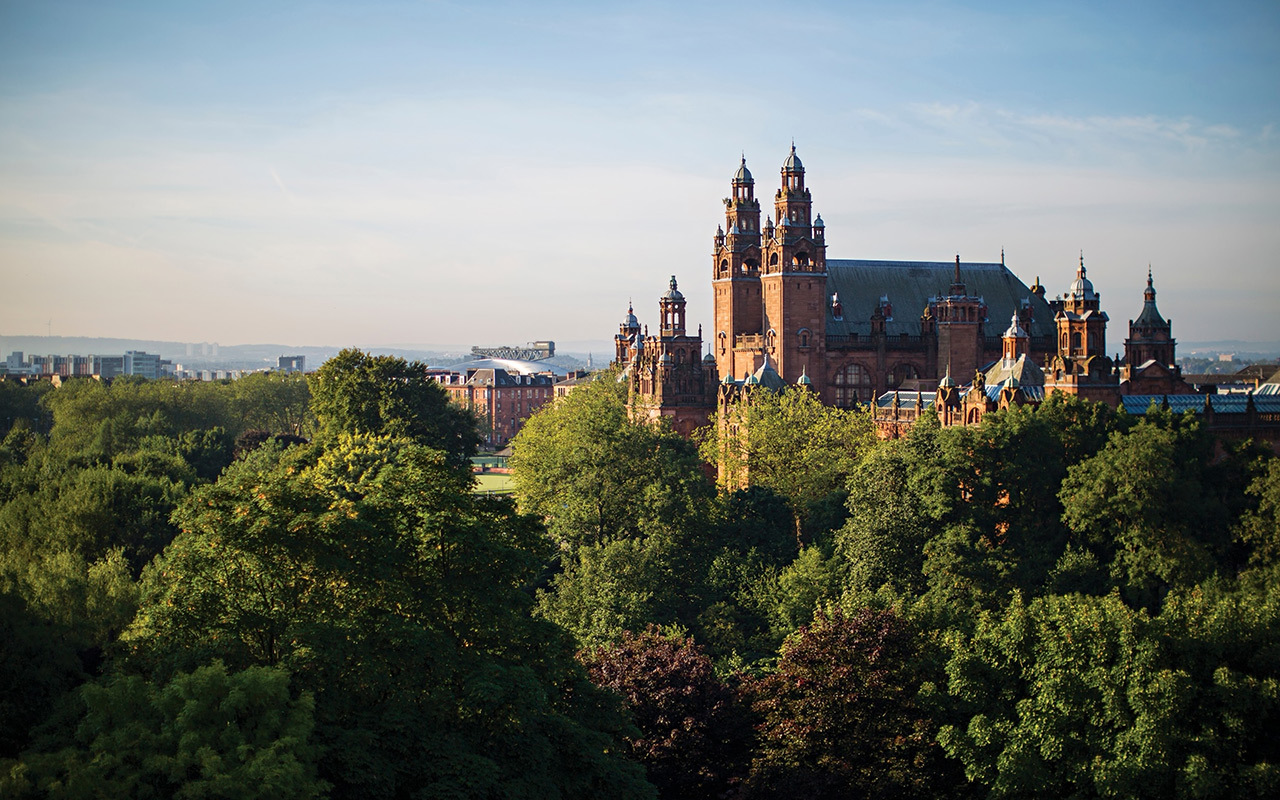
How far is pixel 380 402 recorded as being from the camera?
8444cm

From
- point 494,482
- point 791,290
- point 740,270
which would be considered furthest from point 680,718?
point 494,482

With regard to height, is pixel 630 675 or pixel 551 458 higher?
pixel 551 458

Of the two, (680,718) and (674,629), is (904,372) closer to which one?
(674,629)

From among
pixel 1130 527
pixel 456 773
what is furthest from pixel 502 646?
pixel 1130 527

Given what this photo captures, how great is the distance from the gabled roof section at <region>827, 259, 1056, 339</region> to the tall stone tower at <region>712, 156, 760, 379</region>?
5.90 meters

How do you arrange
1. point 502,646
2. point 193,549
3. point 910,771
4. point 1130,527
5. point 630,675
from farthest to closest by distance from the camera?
1. point 1130,527
2. point 630,675
3. point 910,771
4. point 502,646
5. point 193,549

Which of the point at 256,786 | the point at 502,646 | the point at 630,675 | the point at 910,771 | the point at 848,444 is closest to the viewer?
the point at 256,786

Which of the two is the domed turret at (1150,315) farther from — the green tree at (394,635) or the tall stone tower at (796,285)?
the green tree at (394,635)

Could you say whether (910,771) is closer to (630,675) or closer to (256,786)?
(630,675)

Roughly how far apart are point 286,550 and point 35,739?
7.27 m

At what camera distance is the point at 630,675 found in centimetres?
4200

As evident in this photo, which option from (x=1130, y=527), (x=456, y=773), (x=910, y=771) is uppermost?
(x=1130, y=527)

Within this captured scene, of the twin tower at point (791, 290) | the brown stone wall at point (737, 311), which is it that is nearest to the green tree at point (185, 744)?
the twin tower at point (791, 290)

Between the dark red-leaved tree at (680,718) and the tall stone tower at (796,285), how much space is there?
Answer: 51278mm
